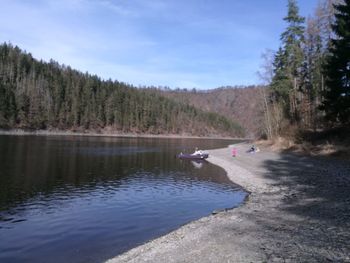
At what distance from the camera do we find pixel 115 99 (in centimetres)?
16562

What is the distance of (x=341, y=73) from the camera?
113 ft

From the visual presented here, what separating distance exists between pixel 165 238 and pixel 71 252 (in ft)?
12.2

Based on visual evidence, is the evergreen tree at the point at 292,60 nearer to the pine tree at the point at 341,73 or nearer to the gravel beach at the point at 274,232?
the pine tree at the point at 341,73

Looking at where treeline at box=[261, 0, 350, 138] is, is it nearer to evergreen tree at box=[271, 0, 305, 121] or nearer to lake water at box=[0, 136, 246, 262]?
evergreen tree at box=[271, 0, 305, 121]

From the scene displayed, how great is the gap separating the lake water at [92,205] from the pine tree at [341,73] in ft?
41.3

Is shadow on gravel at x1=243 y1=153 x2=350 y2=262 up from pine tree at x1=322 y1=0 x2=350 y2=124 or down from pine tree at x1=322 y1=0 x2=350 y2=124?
down

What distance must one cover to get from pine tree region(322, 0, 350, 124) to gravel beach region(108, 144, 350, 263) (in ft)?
35.8

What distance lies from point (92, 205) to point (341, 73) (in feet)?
85.7

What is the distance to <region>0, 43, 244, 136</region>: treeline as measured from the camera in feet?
405

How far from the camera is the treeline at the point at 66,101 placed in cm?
12344

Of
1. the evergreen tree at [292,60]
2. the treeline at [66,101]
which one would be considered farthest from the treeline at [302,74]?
the treeline at [66,101]

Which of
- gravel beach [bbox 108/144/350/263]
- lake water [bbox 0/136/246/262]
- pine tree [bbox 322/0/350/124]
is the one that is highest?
pine tree [bbox 322/0/350/124]

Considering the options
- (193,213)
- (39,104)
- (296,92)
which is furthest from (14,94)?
(193,213)

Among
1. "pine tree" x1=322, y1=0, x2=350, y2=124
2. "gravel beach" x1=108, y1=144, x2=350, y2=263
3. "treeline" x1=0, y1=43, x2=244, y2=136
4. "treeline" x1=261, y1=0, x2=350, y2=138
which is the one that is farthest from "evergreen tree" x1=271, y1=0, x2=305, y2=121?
"treeline" x1=0, y1=43, x2=244, y2=136
